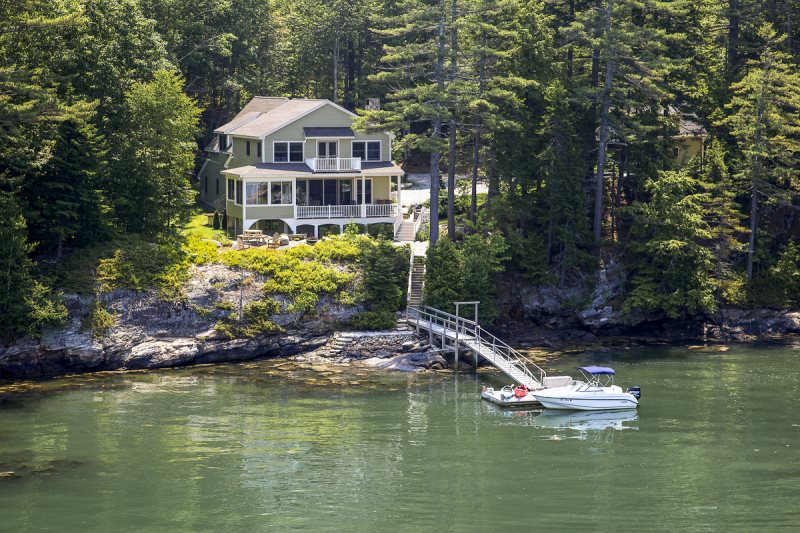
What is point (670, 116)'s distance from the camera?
192 ft

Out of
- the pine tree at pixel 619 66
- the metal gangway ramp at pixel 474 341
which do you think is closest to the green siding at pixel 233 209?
the metal gangway ramp at pixel 474 341

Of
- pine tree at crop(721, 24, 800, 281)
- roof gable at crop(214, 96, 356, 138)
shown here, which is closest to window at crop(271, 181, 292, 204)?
roof gable at crop(214, 96, 356, 138)

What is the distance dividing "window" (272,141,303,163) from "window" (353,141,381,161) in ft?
10.2

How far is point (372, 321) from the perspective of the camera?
4991cm

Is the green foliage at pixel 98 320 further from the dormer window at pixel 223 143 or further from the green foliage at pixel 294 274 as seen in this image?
the dormer window at pixel 223 143

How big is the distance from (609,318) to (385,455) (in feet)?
70.4

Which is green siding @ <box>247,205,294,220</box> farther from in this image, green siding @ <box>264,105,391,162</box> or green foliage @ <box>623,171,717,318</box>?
green foliage @ <box>623,171,717,318</box>

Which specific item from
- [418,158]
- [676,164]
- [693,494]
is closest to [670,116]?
[676,164]

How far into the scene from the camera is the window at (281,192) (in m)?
58.8

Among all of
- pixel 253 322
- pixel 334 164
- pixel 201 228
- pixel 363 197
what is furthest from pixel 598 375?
pixel 201 228

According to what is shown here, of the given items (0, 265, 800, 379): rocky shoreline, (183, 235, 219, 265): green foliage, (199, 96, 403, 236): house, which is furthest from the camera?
(199, 96, 403, 236): house

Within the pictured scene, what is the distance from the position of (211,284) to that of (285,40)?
3797 centimetres

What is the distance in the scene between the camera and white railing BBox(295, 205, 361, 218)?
2304 inches

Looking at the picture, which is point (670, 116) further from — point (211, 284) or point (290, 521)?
point (290, 521)
